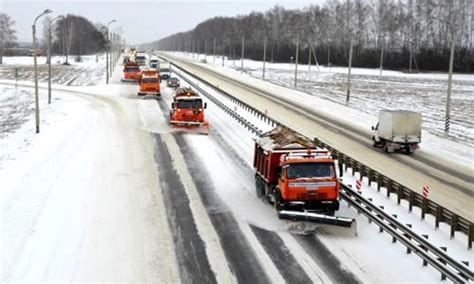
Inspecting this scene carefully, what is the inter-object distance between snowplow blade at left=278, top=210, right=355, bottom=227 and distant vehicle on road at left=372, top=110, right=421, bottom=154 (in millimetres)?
16753

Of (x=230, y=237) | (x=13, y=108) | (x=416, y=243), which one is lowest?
(x=13, y=108)

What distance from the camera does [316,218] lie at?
17859 millimetres

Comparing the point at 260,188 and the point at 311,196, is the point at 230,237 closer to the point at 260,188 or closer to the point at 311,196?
the point at 311,196

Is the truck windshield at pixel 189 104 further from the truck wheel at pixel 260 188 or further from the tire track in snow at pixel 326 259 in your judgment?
the tire track in snow at pixel 326 259

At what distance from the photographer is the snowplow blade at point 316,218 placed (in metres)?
17.7

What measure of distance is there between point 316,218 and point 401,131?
1737cm

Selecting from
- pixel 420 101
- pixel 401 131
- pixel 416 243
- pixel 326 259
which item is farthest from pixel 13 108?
pixel 416 243

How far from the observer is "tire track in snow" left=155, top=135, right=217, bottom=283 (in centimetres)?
1480

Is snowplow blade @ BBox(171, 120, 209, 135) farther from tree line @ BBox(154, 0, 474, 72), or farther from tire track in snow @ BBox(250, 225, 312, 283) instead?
tree line @ BBox(154, 0, 474, 72)

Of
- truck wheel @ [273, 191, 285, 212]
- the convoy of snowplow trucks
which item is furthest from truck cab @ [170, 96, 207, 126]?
truck wheel @ [273, 191, 285, 212]

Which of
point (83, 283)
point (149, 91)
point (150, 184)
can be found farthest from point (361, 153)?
point (149, 91)

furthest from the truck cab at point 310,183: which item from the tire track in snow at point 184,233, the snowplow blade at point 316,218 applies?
the tire track in snow at point 184,233

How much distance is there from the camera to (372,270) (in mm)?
15125

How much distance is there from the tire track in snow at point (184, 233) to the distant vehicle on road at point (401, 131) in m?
13.6
